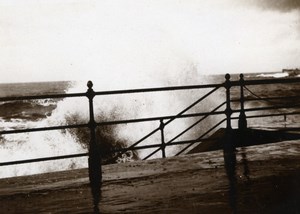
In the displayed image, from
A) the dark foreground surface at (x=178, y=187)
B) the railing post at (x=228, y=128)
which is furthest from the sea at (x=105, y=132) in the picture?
the dark foreground surface at (x=178, y=187)

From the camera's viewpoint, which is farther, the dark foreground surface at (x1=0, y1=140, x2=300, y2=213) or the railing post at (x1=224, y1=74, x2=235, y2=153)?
the railing post at (x1=224, y1=74, x2=235, y2=153)

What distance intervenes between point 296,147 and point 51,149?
75.3ft

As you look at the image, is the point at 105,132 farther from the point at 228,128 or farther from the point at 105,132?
the point at 228,128

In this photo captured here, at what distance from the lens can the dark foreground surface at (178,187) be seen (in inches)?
149

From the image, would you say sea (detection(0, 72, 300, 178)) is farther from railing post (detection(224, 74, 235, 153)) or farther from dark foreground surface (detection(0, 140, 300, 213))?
dark foreground surface (detection(0, 140, 300, 213))

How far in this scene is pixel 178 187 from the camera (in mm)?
4488

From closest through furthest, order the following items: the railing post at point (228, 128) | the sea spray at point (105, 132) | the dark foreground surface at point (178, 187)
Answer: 1. the dark foreground surface at point (178, 187)
2. the railing post at point (228, 128)
3. the sea spray at point (105, 132)

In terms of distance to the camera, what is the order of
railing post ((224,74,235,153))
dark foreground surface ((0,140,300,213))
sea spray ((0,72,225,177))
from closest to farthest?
dark foreground surface ((0,140,300,213)), railing post ((224,74,235,153)), sea spray ((0,72,225,177))

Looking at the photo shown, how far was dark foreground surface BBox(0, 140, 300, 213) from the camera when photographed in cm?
379

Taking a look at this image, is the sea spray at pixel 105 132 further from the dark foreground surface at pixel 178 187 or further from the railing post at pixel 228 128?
the dark foreground surface at pixel 178 187

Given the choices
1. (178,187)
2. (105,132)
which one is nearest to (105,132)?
(105,132)

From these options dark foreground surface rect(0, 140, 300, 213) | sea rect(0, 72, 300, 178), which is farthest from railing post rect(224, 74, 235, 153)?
sea rect(0, 72, 300, 178)

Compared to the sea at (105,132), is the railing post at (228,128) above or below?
above

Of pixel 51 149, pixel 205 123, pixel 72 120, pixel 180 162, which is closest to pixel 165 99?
pixel 205 123
